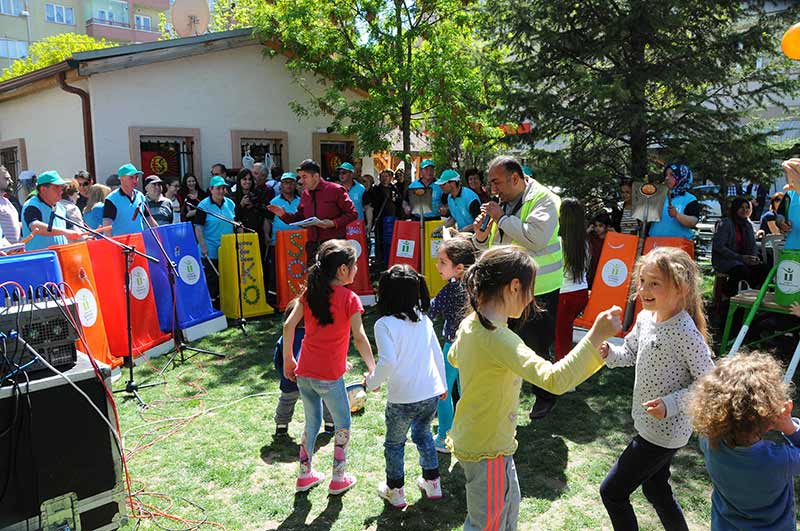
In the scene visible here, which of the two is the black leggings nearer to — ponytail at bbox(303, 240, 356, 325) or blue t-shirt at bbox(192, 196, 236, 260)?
ponytail at bbox(303, 240, 356, 325)

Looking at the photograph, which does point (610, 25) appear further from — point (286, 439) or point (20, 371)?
point (20, 371)

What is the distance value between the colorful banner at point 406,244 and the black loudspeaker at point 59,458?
6512mm

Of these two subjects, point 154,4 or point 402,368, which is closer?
point 402,368

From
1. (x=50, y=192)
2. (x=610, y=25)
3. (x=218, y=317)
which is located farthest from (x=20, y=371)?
(x=610, y=25)

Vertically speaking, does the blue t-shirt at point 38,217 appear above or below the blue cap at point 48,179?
below

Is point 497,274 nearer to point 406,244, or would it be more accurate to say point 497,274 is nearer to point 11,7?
point 406,244

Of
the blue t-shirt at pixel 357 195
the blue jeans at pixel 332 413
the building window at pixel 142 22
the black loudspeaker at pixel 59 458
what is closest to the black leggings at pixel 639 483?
the blue jeans at pixel 332 413

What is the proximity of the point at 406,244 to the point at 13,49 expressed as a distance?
48.7m

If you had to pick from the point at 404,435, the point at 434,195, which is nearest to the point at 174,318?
the point at 404,435

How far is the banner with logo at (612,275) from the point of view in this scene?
278 inches

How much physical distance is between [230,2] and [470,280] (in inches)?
1049

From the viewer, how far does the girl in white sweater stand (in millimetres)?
3453

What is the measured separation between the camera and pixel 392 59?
11031 mm

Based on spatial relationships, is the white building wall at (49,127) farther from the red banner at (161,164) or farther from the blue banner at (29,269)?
the blue banner at (29,269)
